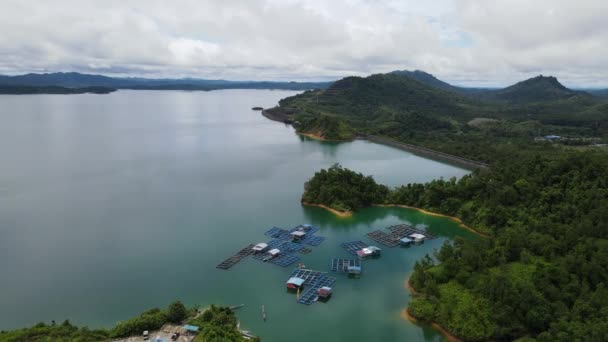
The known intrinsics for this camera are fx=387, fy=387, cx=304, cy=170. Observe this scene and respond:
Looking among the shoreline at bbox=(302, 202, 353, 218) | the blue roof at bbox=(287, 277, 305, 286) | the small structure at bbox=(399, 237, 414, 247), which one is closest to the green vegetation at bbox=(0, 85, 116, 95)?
the shoreline at bbox=(302, 202, 353, 218)

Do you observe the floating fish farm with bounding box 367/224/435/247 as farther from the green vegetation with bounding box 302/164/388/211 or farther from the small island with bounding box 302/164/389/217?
the green vegetation with bounding box 302/164/388/211

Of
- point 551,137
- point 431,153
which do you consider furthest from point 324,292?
point 551,137

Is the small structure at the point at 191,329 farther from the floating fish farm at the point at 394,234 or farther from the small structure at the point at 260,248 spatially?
the floating fish farm at the point at 394,234

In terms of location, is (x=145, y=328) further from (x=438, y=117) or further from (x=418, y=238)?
(x=438, y=117)

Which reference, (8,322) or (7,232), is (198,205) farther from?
(8,322)

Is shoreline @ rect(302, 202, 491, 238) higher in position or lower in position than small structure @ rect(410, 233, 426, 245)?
higher

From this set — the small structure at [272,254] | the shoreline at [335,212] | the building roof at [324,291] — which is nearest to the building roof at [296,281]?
the building roof at [324,291]
